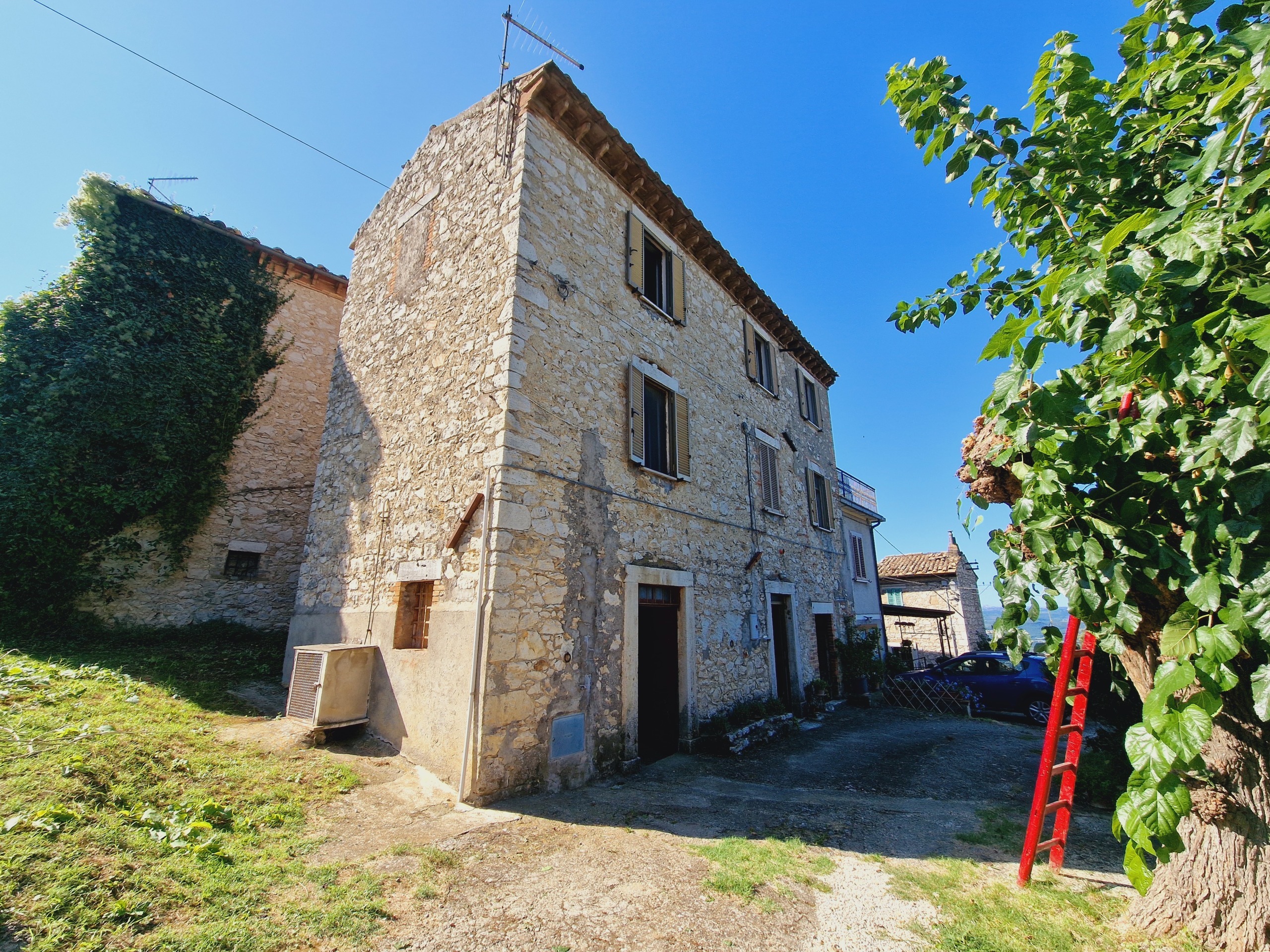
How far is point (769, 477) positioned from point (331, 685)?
27.1 feet

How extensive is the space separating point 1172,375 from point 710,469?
7.03 m

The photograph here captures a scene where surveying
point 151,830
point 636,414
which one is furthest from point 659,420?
point 151,830

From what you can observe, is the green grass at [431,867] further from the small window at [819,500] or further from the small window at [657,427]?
the small window at [819,500]

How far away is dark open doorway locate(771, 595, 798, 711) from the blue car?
3.84m

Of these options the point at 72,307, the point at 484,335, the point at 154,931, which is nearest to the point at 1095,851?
→ the point at 154,931

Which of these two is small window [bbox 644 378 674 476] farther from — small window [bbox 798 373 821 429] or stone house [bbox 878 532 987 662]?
stone house [bbox 878 532 987 662]

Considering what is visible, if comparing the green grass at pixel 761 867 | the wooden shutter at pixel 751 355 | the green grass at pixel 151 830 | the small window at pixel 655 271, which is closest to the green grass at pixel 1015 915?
the green grass at pixel 761 867

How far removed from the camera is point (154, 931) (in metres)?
2.80

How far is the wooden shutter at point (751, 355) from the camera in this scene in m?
11.3

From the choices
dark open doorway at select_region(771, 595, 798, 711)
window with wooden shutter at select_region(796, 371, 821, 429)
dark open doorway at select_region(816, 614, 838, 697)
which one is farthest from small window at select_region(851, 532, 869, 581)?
dark open doorway at select_region(771, 595, 798, 711)

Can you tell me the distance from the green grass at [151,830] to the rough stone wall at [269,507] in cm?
296

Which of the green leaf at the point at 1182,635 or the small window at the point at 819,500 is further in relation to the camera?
the small window at the point at 819,500

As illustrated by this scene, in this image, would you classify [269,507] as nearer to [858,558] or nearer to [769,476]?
[769,476]

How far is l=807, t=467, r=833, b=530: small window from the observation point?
12844 millimetres
